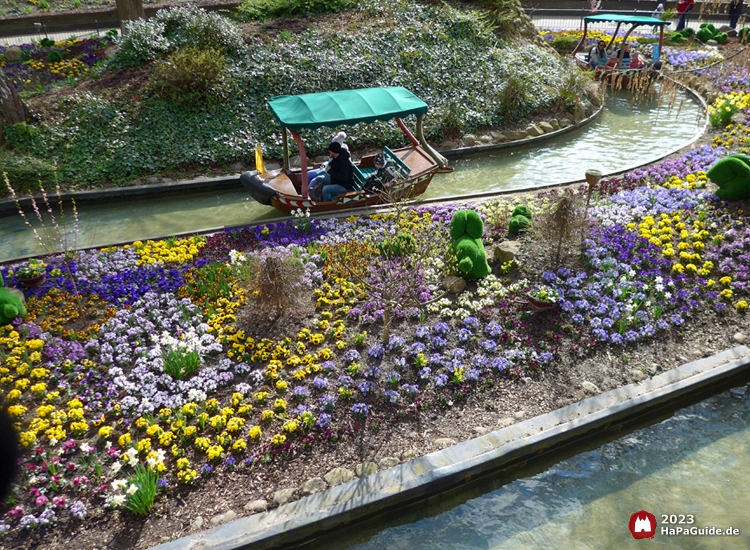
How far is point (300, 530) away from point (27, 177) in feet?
33.2

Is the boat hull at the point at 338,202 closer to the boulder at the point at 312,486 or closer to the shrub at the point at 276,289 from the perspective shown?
the shrub at the point at 276,289

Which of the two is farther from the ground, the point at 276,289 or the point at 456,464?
the point at 276,289

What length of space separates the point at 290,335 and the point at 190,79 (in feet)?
29.8

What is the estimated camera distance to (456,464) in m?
5.36

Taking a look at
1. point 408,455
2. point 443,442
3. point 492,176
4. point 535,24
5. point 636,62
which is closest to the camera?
point 408,455

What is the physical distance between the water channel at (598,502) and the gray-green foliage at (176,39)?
13.1 meters

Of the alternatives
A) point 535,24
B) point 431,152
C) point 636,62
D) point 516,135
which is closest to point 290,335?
point 431,152

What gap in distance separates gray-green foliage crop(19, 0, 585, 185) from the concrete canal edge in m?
8.95

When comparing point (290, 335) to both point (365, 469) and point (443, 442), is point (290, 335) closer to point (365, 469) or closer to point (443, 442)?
point (365, 469)

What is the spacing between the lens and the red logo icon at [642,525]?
5.08 meters

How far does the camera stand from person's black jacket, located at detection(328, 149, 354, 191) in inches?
394

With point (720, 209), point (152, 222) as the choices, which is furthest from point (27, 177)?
point (720, 209)

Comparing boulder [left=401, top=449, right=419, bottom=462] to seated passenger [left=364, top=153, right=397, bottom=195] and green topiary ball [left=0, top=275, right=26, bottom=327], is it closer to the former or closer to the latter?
green topiary ball [left=0, top=275, right=26, bottom=327]

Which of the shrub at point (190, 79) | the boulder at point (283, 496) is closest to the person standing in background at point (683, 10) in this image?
the shrub at point (190, 79)
